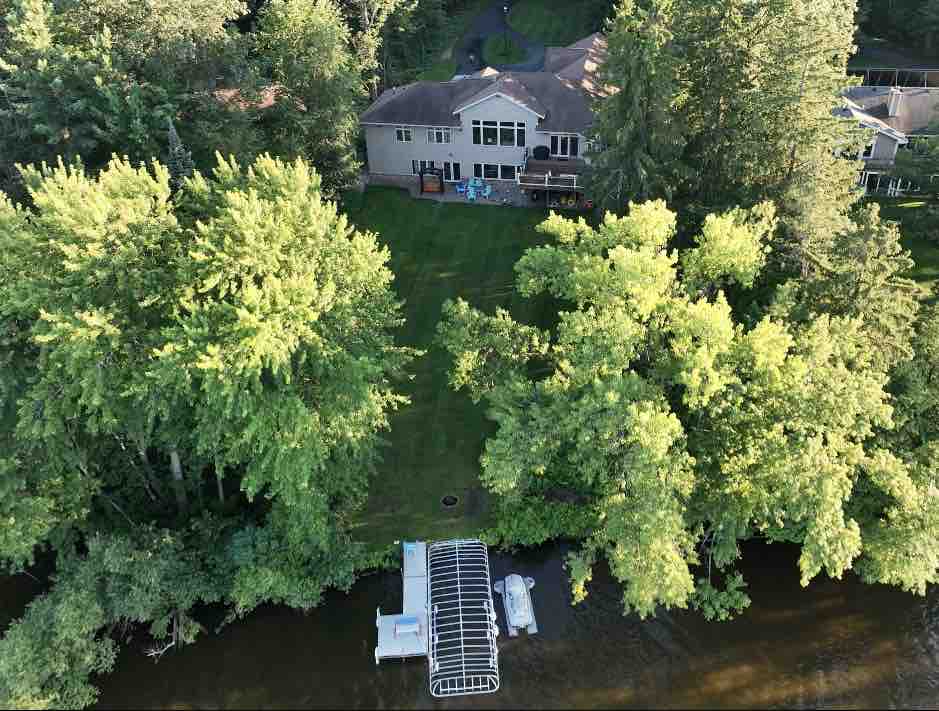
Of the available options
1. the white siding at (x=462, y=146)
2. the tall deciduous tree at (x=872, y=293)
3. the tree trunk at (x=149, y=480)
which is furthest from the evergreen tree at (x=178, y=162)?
the tall deciduous tree at (x=872, y=293)

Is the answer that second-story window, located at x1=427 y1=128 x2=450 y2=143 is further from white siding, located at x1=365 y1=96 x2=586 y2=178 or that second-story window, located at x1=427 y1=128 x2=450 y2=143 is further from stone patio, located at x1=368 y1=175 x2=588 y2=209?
stone patio, located at x1=368 y1=175 x2=588 y2=209

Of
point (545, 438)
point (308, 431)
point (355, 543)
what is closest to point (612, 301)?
point (545, 438)

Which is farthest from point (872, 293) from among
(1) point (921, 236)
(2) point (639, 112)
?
(1) point (921, 236)

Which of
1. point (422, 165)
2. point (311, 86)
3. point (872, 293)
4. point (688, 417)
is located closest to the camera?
point (872, 293)

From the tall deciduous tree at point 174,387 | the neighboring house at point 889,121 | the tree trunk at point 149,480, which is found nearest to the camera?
the tall deciduous tree at point 174,387

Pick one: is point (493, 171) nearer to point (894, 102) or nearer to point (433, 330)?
point (433, 330)

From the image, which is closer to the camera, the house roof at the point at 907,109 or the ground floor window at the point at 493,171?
the house roof at the point at 907,109

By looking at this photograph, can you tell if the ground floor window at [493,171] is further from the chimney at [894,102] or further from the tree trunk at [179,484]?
the tree trunk at [179,484]
